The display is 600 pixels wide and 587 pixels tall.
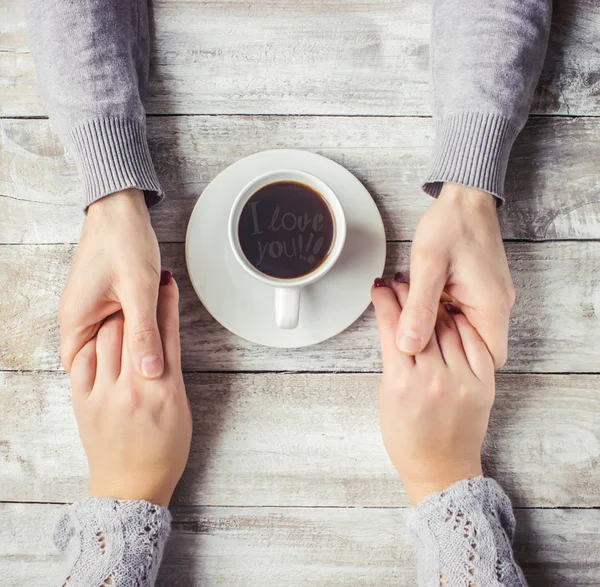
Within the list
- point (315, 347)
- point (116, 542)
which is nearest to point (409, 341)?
point (315, 347)

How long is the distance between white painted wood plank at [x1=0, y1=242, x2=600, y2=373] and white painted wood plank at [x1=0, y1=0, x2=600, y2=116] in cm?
27

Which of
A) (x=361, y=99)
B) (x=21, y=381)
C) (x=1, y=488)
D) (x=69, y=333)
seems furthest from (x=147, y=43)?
(x=1, y=488)

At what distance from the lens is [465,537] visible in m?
0.83

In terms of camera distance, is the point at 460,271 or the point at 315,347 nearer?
the point at 460,271

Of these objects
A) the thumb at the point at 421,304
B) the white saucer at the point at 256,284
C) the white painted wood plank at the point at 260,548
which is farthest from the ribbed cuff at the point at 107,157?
the white painted wood plank at the point at 260,548

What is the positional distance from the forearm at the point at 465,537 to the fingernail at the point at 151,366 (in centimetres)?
47

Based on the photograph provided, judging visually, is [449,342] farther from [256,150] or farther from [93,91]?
[93,91]

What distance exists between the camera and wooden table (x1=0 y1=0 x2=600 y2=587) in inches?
37.4

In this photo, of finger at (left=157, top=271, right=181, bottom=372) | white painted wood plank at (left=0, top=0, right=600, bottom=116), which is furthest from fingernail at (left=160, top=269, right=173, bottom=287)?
white painted wood plank at (left=0, top=0, right=600, bottom=116)

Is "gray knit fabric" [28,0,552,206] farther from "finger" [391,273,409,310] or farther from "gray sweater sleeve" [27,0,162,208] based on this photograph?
"finger" [391,273,409,310]

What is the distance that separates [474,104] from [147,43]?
0.57 metres

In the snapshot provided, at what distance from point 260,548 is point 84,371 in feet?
1.39

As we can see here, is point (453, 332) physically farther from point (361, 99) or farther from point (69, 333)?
point (69, 333)

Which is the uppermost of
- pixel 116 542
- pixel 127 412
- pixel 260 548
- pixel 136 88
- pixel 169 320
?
pixel 136 88
